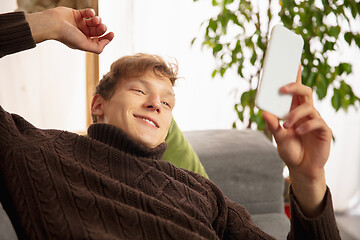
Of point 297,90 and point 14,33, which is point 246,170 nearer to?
point 297,90

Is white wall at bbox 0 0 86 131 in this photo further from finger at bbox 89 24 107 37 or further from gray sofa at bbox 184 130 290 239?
finger at bbox 89 24 107 37

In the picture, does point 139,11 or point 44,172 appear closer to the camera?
point 44,172

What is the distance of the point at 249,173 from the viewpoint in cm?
181

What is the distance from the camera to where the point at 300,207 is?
1.03 m

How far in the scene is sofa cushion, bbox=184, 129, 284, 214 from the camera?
5.86ft

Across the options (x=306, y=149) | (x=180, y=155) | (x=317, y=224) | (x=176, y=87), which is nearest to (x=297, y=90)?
(x=306, y=149)

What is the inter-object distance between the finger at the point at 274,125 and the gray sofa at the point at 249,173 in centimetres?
84

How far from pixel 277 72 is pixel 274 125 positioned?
0.11m

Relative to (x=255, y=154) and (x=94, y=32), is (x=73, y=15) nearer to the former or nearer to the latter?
(x=94, y=32)

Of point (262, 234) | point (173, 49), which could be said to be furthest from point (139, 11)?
point (262, 234)

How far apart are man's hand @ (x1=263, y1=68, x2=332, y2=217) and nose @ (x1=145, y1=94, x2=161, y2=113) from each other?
1.13 feet

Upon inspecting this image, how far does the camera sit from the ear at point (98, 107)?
49.7 inches

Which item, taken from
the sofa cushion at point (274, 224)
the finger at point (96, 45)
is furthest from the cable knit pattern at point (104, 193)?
the sofa cushion at point (274, 224)

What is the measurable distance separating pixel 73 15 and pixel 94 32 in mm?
71
